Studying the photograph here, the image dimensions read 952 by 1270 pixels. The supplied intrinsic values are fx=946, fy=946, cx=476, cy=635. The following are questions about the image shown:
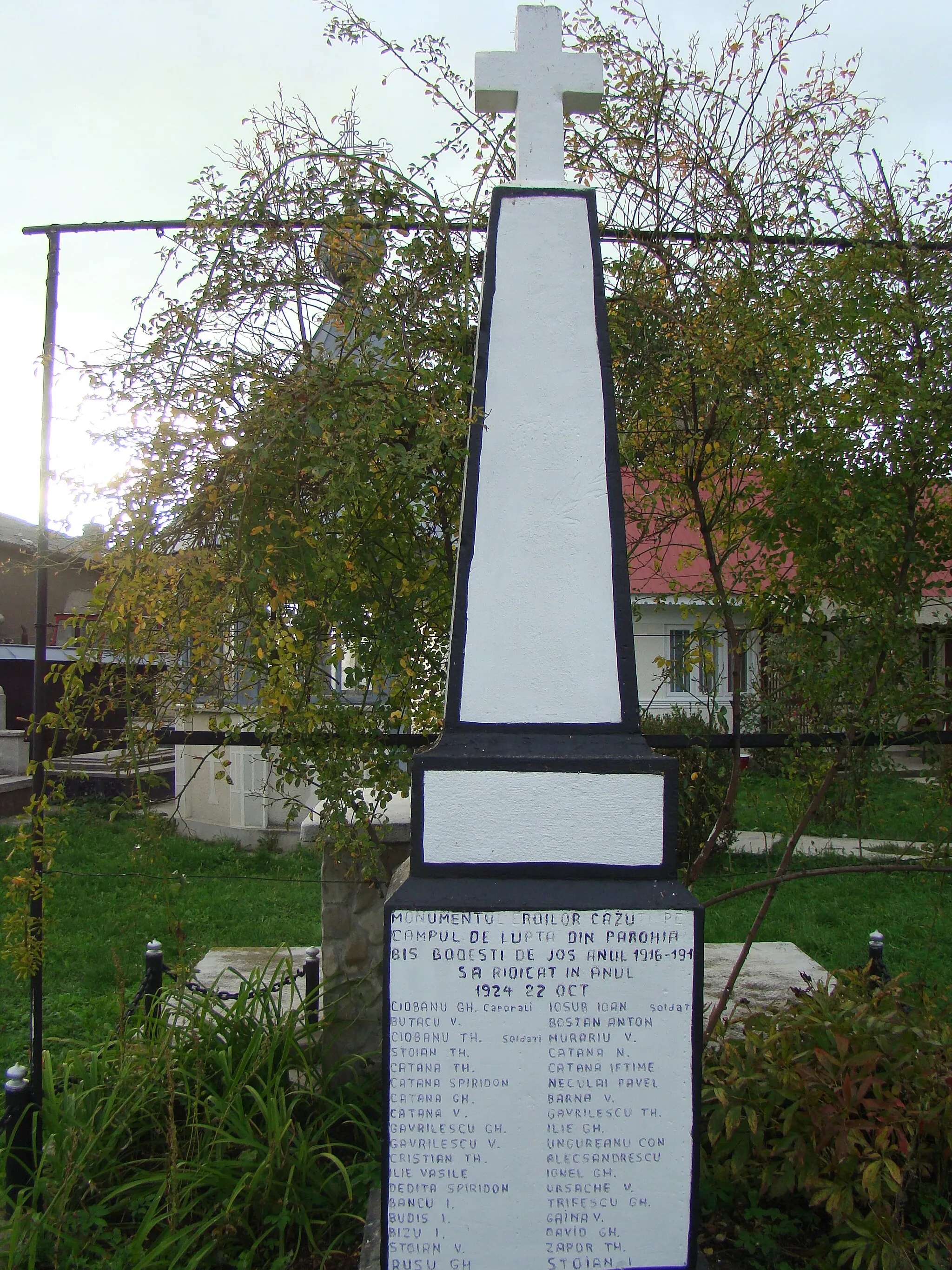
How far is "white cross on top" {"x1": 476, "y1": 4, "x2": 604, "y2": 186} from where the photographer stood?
2865 millimetres

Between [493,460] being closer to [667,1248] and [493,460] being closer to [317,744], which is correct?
[317,744]

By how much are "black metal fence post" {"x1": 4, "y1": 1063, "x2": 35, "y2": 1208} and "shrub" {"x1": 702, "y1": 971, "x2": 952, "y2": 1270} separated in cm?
222

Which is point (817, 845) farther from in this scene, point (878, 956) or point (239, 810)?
point (239, 810)

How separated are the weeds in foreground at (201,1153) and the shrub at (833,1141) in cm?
120

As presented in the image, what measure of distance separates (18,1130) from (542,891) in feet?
6.61

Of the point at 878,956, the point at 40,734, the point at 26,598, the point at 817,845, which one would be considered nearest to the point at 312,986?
the point at 40,734

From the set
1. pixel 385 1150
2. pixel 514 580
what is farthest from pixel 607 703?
pixel 385 1150

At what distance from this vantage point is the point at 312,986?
3809 millimetres

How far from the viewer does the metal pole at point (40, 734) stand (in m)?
3.19

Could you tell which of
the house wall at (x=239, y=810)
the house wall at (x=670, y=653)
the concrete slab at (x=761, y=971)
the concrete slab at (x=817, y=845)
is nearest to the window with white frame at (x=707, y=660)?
the house wall at (x=670, y=653)

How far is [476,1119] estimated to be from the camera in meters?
2.55

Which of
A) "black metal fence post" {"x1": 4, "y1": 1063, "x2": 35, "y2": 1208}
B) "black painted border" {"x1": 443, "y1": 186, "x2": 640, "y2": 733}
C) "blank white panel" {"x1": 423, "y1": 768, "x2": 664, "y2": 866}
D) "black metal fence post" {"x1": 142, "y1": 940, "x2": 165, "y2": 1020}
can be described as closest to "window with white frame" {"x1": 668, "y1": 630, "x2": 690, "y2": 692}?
"black painted border" {"x1": 443, "y1": 186, "x2": 640, "y2": 733}

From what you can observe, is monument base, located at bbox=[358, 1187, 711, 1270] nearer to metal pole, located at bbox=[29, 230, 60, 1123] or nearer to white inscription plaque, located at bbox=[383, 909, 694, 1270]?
white inscription plaque, located at bbox=[383, 909, 694, 1270]

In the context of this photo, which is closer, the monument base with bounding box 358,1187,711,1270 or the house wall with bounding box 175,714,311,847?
the monument base with bounding box 358,1187,711,1270
